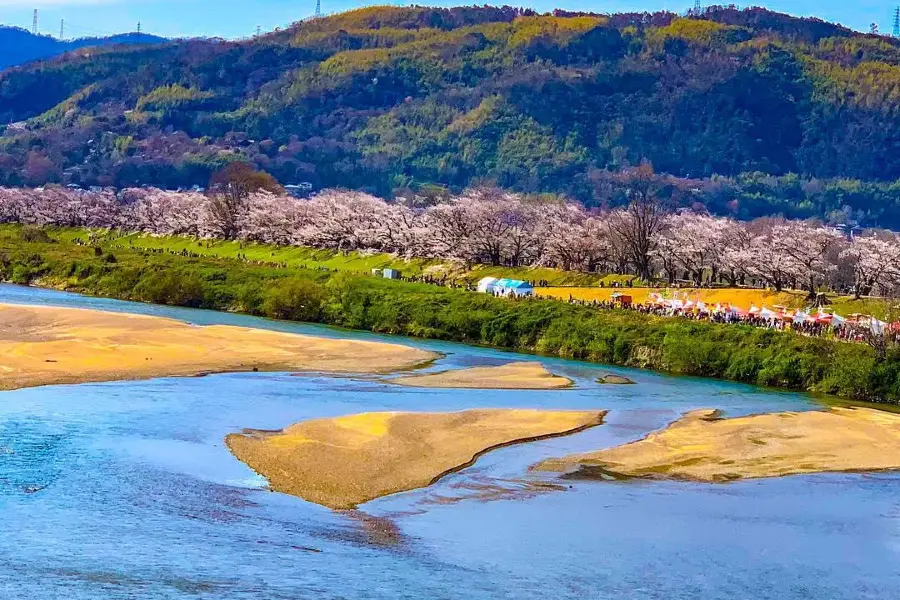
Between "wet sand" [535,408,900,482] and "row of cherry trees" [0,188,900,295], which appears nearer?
"wet sand" [535,408,900,482]

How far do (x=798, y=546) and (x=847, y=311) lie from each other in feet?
145

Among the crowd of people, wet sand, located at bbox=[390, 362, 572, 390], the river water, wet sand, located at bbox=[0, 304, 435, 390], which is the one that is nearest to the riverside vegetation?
the crowd of people

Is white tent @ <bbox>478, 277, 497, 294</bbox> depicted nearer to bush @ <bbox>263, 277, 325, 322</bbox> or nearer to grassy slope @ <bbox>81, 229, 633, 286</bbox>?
grassy slope @ <bbox>81, 229, 633, 286</bbox>

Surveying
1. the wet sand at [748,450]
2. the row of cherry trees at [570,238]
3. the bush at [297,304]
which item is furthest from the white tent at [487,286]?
the wet sand at [748,450]

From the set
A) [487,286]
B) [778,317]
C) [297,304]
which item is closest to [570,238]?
[487,286]

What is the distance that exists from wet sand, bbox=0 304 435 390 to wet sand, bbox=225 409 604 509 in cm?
1110

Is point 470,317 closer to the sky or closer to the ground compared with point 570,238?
closer to the ground

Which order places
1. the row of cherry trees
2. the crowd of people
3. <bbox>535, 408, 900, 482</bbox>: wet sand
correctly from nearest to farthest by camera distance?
<bbox>535, 408, 900, 482</bbox>: wet sand → the crowd of people → the row of cherry trees

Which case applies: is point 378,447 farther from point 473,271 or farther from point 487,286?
point 473,271

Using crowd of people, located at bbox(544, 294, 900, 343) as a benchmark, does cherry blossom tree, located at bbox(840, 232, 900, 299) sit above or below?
above

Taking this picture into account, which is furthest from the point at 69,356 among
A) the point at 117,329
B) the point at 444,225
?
the point at 444,225

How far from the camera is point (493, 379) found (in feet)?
155

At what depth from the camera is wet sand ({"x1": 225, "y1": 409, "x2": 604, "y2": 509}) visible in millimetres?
28031

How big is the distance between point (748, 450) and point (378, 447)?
10.5 meters
